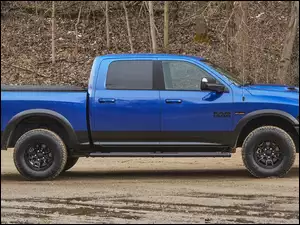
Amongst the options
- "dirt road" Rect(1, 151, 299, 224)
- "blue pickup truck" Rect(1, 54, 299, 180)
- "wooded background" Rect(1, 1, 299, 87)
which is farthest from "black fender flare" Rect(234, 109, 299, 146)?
"wooded background" Rect(1, 1, 299, 87)

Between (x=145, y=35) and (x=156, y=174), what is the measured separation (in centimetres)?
1748

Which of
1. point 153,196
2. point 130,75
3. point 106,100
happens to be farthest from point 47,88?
point 153,196

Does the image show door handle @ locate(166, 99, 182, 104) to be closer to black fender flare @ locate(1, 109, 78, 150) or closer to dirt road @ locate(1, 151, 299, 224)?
dirt road @ locate(1, 151, 299, 224)

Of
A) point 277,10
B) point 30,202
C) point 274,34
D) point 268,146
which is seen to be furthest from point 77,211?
point 277,10

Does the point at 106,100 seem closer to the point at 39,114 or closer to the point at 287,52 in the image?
the point at 39,114

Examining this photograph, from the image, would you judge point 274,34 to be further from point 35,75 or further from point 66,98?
point 66,98

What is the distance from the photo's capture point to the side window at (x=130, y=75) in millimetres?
9195

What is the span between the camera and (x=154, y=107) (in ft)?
29.4

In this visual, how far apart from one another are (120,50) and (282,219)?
67.7ft

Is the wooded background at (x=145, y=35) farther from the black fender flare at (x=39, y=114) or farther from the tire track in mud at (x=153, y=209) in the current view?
the tire track in mud at (x=153, y=209)

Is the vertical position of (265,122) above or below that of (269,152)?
above

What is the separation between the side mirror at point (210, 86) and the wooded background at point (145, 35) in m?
9.92

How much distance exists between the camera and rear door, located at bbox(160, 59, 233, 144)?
897 cm

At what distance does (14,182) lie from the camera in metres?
9.09
